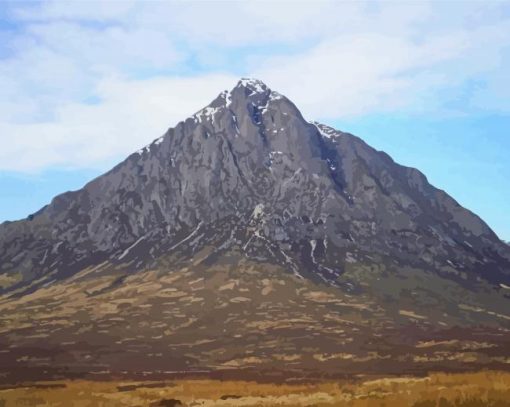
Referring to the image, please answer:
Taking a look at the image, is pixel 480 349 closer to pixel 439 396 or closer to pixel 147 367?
pixel 147 367

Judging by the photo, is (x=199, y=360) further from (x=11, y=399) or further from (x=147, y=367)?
(x=11, y=399)

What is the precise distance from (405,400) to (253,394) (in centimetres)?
1886

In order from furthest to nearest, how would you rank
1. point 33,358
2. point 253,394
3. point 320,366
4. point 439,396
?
point 33,358, point 320,366, point 253,394, point 439,396

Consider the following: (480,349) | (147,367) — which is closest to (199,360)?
(147,367)

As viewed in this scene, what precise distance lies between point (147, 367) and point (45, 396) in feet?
374

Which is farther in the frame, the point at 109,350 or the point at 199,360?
the point at 109,350

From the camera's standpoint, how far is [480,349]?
181 m

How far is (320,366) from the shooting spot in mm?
153375

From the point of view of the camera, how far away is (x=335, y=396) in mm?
35562

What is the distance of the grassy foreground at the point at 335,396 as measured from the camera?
25.2 m

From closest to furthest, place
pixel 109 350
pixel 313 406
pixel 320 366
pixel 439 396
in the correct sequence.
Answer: pixel 439 396 → pixel 313 406 → pixel 320 366 → pixel 109 350

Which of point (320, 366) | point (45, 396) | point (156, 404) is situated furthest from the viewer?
point (320, 366)

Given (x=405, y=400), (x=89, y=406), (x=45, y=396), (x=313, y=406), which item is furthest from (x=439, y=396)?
(x=45, y=396)

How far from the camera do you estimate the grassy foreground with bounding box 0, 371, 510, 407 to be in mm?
25203
